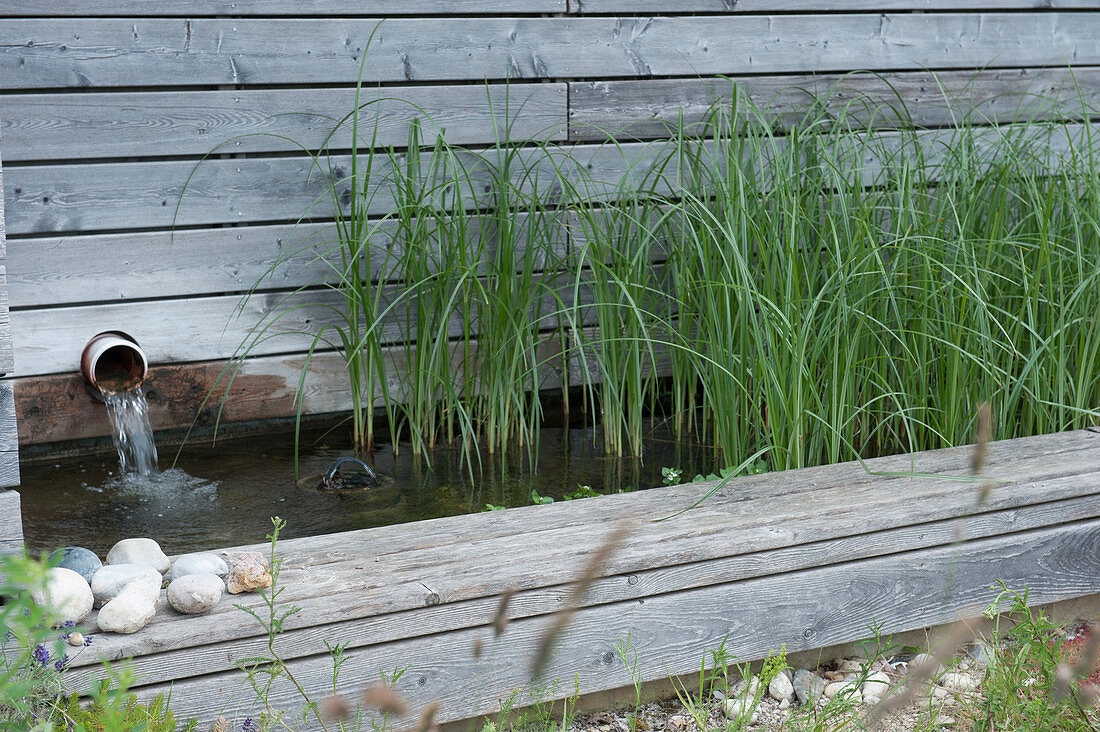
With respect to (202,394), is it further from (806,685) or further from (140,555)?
(806,685)

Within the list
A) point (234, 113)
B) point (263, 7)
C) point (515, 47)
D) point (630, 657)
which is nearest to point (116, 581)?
point (630, 657)

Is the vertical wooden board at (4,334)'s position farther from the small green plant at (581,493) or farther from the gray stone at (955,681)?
the gray stone at (955,681)

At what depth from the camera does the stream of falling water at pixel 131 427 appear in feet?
9.09

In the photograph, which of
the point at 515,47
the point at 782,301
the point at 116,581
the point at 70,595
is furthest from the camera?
the point at 515,47

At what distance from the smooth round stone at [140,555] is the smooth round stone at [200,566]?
0.11 m

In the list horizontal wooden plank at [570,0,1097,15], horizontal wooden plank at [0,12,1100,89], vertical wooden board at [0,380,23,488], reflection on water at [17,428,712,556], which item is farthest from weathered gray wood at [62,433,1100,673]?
horizontal wooden plank at [570,0,1097,15]

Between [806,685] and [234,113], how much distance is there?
7.29 ft

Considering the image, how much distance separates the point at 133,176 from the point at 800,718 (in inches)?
91.2

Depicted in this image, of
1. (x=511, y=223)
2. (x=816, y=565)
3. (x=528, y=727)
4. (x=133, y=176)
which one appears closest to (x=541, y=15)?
(x=511, y=223)

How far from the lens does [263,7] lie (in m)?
2.79

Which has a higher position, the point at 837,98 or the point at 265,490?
the point at 837,98

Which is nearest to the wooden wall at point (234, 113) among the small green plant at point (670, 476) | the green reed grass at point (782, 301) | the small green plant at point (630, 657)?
the green reed grass at point (782, 301)

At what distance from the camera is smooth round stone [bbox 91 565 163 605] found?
1.43 metres

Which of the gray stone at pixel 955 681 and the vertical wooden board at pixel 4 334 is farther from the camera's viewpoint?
the gray stone at pixel 955 681
